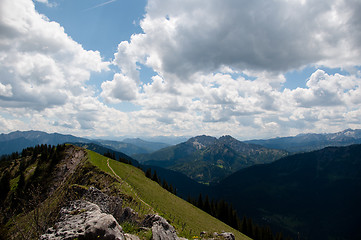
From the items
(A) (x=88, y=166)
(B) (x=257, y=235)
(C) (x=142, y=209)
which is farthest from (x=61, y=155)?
(B) (x=257, y=235)

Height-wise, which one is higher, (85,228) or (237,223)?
(85,228)

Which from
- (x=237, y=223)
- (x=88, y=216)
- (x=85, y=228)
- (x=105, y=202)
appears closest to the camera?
(x=85, y=228)

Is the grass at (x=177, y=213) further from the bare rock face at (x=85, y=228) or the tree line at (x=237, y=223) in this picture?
the tree line at (x=237, y=223)

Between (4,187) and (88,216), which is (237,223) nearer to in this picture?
(88,216)

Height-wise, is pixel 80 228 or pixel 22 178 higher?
pixel 80 228

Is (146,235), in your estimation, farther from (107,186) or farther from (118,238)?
(107,186)

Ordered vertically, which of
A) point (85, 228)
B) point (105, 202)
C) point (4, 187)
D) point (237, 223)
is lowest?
point (237, 223)

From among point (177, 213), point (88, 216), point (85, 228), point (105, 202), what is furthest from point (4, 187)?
point (85, 228)

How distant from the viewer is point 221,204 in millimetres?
95188

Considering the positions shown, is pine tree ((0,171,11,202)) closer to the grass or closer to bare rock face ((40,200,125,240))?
the grass

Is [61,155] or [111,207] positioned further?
[61,155]

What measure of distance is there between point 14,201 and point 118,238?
275 ft

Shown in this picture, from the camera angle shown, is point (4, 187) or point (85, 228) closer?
point (85, 228)

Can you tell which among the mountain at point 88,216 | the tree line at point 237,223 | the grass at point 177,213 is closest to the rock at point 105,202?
the mountain at point 88,216
